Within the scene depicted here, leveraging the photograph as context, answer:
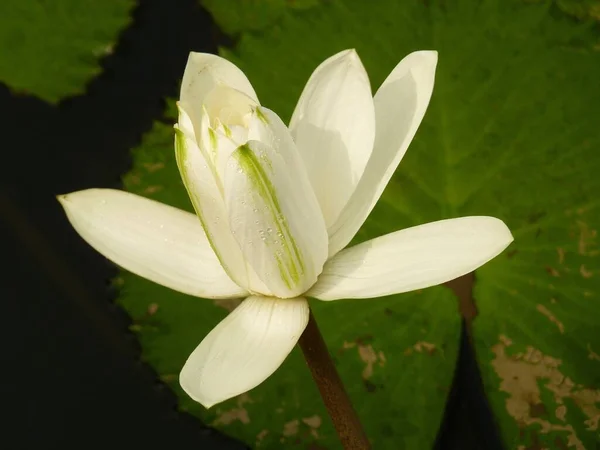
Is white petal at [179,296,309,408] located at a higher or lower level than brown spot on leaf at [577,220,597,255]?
higher

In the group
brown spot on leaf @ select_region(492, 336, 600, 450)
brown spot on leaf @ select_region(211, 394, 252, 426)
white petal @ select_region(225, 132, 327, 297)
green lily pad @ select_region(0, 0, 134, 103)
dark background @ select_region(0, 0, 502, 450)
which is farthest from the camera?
green lily pad @ select_region(0, 0, 134, 103)

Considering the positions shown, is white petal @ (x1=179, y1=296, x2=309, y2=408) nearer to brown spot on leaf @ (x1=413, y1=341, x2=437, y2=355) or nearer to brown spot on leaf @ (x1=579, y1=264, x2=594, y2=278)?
brown spot on leaf @ (x1=413, y1=341, x2=437, y2=355)

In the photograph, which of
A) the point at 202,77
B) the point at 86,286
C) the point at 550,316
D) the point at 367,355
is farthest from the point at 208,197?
the point at 86,286

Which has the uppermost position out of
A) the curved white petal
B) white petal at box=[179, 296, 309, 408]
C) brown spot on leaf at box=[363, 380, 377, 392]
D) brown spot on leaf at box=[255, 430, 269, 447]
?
the curved white petal

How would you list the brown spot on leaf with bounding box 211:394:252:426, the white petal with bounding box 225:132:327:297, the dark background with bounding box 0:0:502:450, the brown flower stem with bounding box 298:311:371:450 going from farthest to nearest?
1. the dark background with bounding box 0:0:502:450
2. the brown spot on leaf with bounding box 211:394:252:426
3. the brown flower stem with bounding box 298:311:371:450
4. the white petal with bounding box 225:132:327:297

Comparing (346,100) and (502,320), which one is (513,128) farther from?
(346,100)

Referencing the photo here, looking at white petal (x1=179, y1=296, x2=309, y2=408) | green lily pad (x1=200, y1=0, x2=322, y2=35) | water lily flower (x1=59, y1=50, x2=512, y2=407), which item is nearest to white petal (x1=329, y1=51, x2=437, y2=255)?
water lily flower (x1=59, y1=50, x2=512, y2=407)

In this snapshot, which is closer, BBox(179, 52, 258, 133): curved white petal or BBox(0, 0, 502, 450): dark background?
BBox(179, 52, 258, 133): curved white petal

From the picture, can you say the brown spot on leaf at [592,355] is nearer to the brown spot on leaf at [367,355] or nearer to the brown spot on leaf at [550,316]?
the brown spot on leaf at [550,316]
